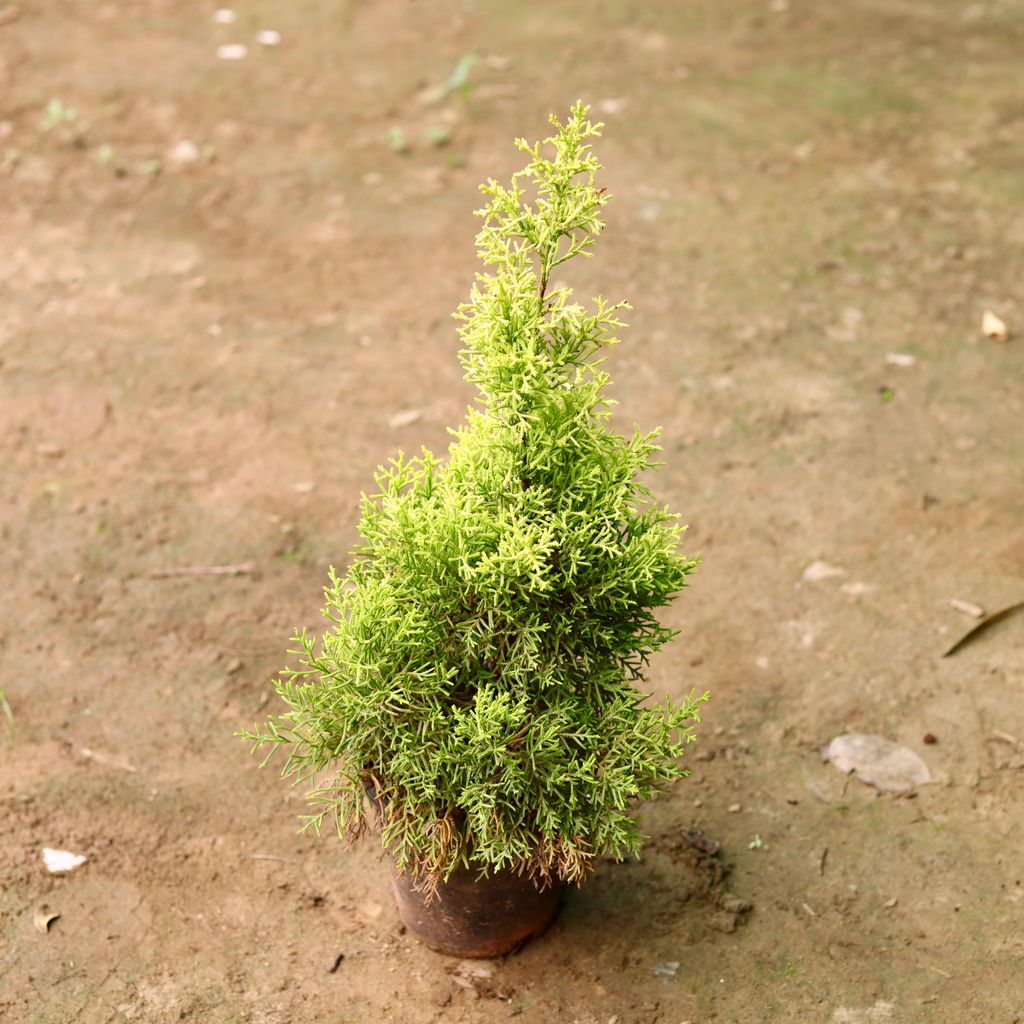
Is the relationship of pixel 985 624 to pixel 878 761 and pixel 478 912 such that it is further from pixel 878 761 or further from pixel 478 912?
pixel 478 912

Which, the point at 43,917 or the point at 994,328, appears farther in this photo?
the point at 994,328

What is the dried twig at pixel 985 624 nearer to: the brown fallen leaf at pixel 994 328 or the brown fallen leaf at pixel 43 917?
the brown fallen leaf at pixel 994 328

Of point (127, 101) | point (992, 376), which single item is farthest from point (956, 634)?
point (127, 101)

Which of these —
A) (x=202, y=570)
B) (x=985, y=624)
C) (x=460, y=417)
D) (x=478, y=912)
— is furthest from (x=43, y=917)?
(x=985, y=624)

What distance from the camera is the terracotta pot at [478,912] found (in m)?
3.46

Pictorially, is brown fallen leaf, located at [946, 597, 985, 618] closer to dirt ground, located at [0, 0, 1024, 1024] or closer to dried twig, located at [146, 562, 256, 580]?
dirt ground, located at [0, 0, 1024, 1024]

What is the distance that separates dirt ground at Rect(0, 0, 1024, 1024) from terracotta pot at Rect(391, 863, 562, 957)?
0.08 meters

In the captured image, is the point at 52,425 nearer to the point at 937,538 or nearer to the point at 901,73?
the point at 937,538

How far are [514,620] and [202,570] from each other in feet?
7.91

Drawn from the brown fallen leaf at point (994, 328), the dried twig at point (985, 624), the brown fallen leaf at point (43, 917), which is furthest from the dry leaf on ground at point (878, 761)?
the brown fallen leaf at point (994, 328)

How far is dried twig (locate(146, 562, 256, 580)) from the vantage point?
517cm

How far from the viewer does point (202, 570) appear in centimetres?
519

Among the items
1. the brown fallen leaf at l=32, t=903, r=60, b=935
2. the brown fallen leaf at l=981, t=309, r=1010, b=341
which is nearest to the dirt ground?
the brown fallen leaf at l=32, t=903, r=60, b=935

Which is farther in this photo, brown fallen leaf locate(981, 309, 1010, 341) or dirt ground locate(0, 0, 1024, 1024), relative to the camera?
brown fallen leaf locate(981, 309, 1010, 341)
